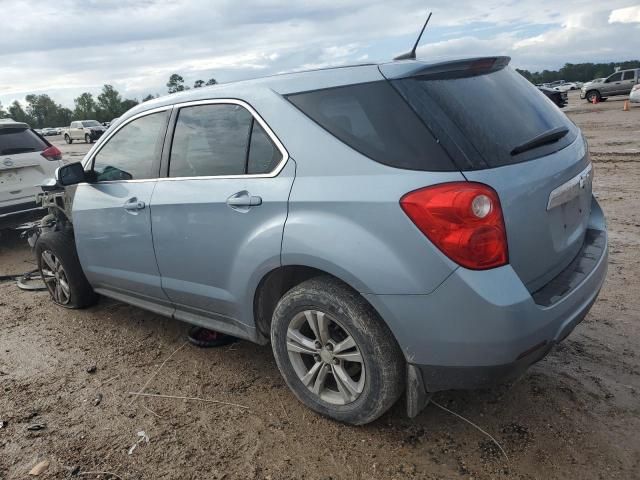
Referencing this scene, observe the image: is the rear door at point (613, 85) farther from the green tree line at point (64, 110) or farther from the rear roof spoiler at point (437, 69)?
the green tree line at point (64, 110)

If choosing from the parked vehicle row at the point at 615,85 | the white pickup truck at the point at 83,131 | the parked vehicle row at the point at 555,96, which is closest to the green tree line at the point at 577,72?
the parked vehicle row at the point at 615,85

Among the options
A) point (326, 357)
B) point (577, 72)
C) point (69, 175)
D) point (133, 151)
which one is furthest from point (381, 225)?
point (577, 72)

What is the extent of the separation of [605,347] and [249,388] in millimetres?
2282

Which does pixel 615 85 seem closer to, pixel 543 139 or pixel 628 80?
pixel 628 80

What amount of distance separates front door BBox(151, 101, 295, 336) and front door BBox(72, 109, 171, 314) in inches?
6.5

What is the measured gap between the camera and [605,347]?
134 inches

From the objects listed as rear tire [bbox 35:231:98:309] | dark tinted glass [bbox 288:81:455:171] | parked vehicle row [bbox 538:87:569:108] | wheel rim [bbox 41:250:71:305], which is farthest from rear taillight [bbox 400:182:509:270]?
wheel rim [bbox 41:250:71:305]

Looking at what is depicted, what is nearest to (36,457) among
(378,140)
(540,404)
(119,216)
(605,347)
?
(119,216)

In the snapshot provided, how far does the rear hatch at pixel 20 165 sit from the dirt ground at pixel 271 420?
3402mm

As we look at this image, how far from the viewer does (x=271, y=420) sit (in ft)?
9.61

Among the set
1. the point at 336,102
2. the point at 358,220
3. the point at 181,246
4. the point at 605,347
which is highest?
the point at 336,102

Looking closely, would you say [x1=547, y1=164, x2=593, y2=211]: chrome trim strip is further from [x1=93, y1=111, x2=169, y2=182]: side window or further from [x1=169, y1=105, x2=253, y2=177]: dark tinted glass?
[x1=93, y1=111, x2=169, y2=182]: side window

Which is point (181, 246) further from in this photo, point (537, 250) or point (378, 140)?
point (537, 250)

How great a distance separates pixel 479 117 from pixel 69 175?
9.72 feet
